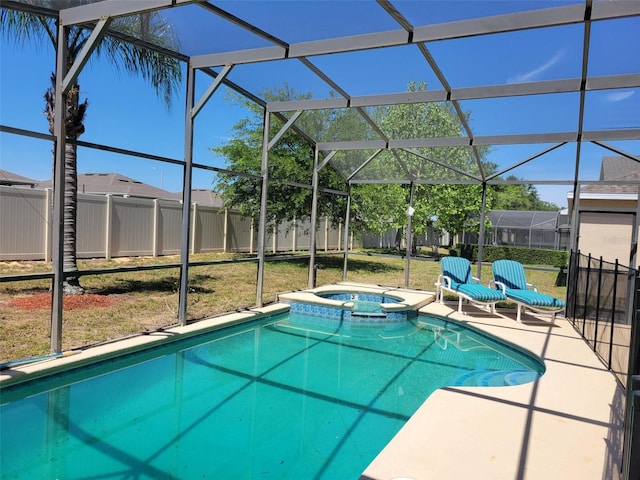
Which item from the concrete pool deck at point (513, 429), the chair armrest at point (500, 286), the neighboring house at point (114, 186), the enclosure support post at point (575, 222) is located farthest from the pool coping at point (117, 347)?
the neighboring house at point (114, 186)

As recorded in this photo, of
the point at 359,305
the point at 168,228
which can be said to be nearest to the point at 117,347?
the point at 359,305

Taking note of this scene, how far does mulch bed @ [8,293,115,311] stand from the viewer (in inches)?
278

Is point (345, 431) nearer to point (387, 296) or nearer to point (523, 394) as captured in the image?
point (523, 394)

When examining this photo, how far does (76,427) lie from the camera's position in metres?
3.58

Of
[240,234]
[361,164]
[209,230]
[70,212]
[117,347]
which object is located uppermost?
[361,164]

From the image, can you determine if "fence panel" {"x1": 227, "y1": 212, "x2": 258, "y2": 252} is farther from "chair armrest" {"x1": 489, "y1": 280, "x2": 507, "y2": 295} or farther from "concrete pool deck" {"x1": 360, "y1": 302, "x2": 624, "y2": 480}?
"concrete pool deck" {"x1": 360, "y1": 302, "x2": 624, "y2": 480}

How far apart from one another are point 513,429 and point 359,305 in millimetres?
5761

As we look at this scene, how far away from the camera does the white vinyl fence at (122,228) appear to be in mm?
9820

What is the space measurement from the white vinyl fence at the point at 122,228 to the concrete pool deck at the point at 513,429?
21.0 feet

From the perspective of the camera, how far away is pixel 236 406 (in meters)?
4.19

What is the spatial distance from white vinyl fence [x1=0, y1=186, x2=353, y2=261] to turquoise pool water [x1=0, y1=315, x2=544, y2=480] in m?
6.34

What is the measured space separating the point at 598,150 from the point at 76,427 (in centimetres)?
860

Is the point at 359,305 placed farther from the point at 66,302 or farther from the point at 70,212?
the point at 70,212

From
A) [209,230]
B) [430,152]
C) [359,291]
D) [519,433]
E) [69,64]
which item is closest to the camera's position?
[519,433]
